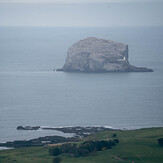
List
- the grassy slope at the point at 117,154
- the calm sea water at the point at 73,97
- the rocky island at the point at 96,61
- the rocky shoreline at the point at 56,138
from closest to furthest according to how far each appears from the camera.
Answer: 1. the grassy slope at the point at 117,154
2. the rocky shoreline at the point at 56,138
3. the calm sea water at the point at 73,97
4. the rocky island at the point at 96,61

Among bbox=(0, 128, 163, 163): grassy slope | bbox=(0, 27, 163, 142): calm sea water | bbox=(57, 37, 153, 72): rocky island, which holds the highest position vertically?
bbox=(57, 37, 153, 72): rocky island

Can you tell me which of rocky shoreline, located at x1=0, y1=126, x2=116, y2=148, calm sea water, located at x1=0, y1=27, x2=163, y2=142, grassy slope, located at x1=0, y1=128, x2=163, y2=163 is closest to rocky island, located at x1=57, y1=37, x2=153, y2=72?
calm sea water, located at x1=0, y1=27, x2=163, y2=142

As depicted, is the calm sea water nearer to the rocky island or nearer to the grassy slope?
the rocky island

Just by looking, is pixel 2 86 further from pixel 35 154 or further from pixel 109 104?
pixel 35 154

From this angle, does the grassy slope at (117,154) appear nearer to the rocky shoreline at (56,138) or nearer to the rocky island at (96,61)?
the rocky shoreline at (56,138)

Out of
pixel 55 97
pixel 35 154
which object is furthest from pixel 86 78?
pixel 35 154

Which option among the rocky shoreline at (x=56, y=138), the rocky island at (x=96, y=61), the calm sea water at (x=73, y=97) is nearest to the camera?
the rocky shoreline at (x=56, y=138)

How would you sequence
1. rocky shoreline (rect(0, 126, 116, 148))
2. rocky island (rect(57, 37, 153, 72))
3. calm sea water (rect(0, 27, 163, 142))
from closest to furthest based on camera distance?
rocky shoreline (rect(0, 126, 116, 148))
calm sea water (rect(0, 27, 163, 142))
rocky island (rect(57, 37, 153, 72))

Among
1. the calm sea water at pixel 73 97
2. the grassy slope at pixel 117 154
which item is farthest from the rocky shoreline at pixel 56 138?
the grassy slope at pixel 117 154

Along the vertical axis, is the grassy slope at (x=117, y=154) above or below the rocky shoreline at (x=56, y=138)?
below

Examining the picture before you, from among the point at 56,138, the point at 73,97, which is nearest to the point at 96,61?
the point at 73,97

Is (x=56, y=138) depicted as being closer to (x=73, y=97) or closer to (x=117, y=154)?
(x=117, y=154)
